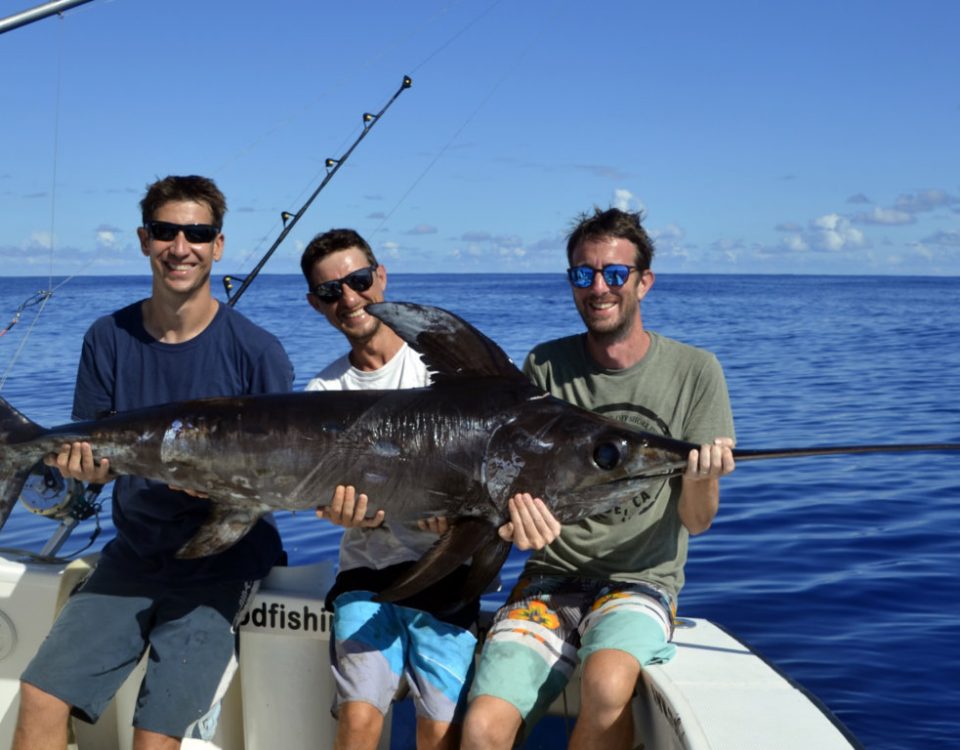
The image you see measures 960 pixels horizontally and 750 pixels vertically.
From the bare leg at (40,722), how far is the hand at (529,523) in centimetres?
140

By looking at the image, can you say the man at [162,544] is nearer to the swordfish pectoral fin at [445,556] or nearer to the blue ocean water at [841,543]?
the swordfish pectoral fin at [445,556]

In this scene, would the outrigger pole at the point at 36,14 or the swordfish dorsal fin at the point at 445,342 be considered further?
the outrigger pole at the point at 36,14

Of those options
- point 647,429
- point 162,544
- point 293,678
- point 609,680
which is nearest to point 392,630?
point 293,678

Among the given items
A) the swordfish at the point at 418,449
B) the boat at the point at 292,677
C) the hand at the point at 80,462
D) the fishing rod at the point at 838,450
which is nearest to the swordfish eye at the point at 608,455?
the swordfish at the point at 418,449

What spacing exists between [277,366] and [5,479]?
844 mm

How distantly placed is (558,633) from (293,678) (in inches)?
35.8

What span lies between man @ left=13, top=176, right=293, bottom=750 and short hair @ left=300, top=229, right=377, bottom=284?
0.27 meters

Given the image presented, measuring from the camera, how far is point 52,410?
12.3 meters

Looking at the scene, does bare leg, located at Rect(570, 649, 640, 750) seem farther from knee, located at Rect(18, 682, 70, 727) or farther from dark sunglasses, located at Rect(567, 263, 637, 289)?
knee, located at Rect(18, 682, 70, 727)

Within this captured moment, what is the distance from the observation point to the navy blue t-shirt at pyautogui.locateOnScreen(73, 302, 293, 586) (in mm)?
3199

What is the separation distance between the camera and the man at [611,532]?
284 cm

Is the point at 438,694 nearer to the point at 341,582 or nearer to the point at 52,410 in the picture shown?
the point at 341,582

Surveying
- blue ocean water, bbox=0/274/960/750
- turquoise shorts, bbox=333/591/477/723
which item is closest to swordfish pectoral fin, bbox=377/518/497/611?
turquoise shorts, bbox=333/591/477/723

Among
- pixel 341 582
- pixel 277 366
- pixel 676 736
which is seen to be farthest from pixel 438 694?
pixel 277 366
